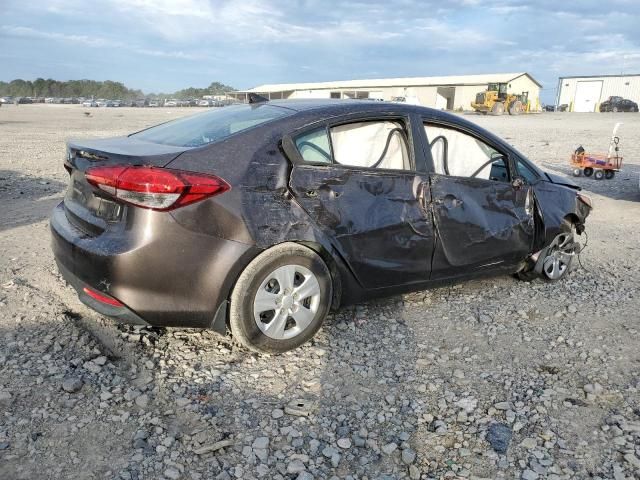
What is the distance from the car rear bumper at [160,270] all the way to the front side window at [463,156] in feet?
5.85

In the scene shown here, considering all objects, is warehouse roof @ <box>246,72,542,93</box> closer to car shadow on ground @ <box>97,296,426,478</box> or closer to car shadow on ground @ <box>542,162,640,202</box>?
car shadow on ground @ <box>542,162,640,202</box>

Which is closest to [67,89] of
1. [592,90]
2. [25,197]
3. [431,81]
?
[431,81]

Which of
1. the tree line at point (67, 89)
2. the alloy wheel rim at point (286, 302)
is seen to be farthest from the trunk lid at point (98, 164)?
the tree line at point (67, 89)

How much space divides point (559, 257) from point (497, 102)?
153ft

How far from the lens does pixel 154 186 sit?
2883mm

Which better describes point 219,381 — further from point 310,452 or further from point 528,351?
point 528,351

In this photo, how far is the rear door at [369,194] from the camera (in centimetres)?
342

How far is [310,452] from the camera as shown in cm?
258

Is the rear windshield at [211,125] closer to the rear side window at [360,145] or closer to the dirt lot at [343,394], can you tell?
the rear side window at [360,145]

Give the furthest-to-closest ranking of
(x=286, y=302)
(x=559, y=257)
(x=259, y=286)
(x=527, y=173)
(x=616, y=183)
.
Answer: (x=616, y=183)
(x=559, y=257)
(x=527, y=173)
(x=286, y=302)
(x=259, y=286)

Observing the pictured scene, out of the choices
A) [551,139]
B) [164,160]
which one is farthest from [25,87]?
[164,160]

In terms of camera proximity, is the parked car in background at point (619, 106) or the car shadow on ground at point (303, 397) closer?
the car shadow on ground at point (303, 397)

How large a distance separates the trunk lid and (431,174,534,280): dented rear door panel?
1.98 metres

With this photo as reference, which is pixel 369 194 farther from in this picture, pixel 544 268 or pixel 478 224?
pixel 544 268
